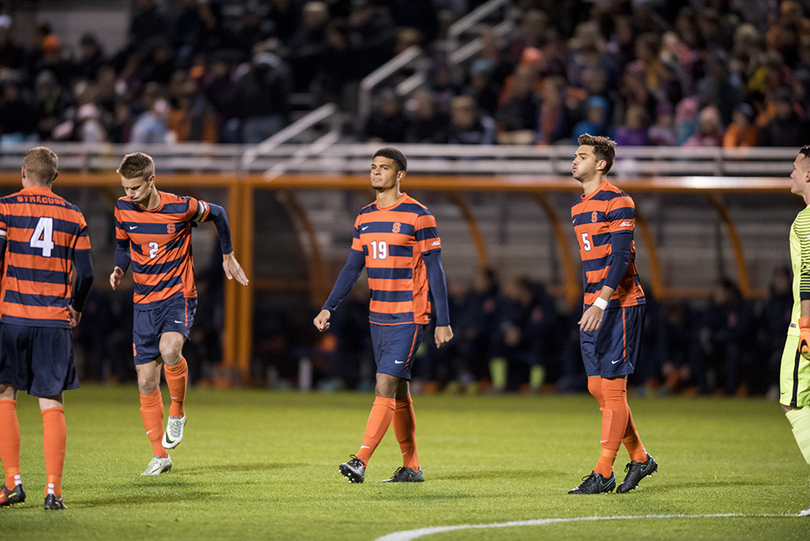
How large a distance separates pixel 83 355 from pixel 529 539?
12.7 metres

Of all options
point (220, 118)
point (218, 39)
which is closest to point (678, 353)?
point (220, 118)

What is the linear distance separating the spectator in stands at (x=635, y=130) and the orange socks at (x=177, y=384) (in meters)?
9.64

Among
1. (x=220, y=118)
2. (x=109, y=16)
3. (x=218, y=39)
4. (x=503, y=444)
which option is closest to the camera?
(x=503, y=444)

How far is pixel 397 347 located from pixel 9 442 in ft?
7.63

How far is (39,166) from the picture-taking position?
5953mm

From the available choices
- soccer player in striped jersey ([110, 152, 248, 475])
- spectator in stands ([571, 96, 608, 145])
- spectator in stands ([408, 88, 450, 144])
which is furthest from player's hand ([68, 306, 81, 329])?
spectator in stands ([408, 88, 450, 144])

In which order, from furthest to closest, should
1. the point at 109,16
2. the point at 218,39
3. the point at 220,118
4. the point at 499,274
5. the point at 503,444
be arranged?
the point at 109,16 → the point at 218,39 → the point at 220,118 → the point at 499,274 → the point at 503,444

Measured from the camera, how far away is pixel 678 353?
605 inches

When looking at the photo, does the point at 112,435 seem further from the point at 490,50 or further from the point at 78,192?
the point at 490,50

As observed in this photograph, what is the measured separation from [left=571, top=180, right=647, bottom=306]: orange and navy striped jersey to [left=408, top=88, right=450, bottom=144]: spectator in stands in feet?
31.7

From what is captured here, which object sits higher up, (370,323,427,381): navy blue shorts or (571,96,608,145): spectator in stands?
(571,96,608,145): spectator in stands

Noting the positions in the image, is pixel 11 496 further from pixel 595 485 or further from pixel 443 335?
pixel 595 485

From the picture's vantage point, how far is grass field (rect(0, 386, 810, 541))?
5480 mm

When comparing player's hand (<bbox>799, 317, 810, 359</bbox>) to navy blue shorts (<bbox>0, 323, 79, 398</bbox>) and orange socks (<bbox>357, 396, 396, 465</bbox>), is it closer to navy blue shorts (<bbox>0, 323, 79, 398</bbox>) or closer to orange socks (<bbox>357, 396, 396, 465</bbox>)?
orange socks (<bbox>357, 396, 396, 465</bbox>)
